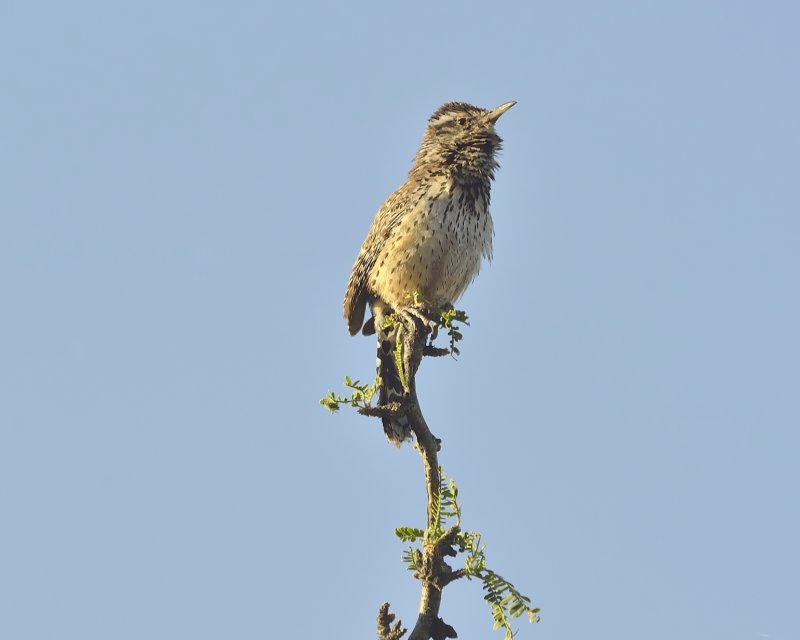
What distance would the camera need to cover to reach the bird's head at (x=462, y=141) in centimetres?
920

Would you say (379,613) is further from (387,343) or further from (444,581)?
(387,343)

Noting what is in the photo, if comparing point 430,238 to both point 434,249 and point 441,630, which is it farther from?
point 441,630

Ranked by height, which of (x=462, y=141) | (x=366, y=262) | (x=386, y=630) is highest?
(x=462, y=141)

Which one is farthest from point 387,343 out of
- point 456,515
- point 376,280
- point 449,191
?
point 456,515

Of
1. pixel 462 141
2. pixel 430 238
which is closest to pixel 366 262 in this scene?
pixel 430 238

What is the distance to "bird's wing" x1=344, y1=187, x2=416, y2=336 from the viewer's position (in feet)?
29.2

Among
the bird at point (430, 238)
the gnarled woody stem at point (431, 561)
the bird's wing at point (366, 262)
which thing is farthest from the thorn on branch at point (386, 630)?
the bird's wing at point (366, 262)

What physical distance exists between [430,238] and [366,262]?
0.62 m

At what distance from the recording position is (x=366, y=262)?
29.5 feet

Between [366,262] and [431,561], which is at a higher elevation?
[366,262]

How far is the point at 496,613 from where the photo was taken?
4445mm

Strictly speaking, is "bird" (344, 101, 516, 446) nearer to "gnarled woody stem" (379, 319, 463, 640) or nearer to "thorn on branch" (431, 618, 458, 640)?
"gnarled woody stem" (379, 319, 463, 640)

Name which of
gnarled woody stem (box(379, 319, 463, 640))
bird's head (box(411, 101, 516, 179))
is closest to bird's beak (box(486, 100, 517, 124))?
bird's head (box(411, 101, 516, 179))

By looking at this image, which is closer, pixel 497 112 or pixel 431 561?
pixel 431 561
